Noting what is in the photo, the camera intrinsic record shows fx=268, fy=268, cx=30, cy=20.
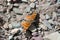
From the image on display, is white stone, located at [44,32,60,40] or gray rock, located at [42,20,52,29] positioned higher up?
gray rock, located at [42,20,52,29]

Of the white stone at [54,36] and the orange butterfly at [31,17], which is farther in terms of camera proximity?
the orange butterfly at [31,17]

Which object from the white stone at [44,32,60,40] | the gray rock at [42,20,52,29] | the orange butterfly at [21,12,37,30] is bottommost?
the white stone at [44,32,60,40]

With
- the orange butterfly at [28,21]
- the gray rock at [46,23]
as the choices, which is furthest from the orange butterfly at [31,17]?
the gray rock at [46,23]

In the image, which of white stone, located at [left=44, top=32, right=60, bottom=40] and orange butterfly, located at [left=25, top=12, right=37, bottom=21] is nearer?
white stone, located at [left=44, top=32, right=60, bottom=40]

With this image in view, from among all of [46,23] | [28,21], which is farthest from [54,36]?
[28,21]

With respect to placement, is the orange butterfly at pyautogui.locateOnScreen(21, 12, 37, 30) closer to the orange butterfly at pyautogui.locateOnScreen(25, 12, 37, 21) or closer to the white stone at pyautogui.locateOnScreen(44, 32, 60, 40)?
the orange butterfly at pyautogui.locateOnScreen(25, 12, 37, 21)

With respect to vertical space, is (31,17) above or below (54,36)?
above

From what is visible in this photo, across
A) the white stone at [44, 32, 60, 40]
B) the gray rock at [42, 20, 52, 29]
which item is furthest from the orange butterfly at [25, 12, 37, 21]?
the white stone at [44, 32, 60, 40]

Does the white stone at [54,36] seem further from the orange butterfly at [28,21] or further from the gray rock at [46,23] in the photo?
the orange butterfly at [28,21]

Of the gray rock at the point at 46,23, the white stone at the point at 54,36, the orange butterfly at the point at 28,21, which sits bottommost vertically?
the white stone at the point at 54,36

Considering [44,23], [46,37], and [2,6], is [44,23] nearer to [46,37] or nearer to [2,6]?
[46,37]

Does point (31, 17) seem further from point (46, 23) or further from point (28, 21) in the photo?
point (46, 23)

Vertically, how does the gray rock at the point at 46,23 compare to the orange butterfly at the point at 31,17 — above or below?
below
